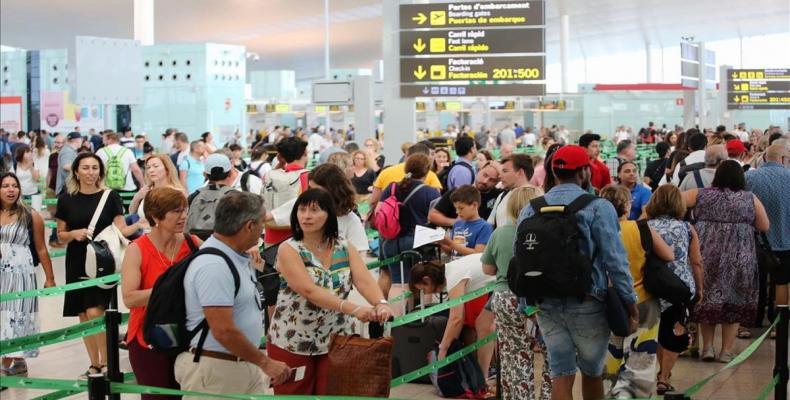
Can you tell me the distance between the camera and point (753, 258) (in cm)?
849

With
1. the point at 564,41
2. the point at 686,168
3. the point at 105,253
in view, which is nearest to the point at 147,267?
the point at 105,253

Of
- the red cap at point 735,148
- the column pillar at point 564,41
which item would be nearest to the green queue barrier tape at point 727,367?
the red cap at point 735,148

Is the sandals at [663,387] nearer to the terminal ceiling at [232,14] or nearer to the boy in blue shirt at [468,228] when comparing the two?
the boy in blue shirt at [468,228]

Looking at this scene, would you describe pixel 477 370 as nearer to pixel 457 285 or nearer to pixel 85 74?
pixel 457 285

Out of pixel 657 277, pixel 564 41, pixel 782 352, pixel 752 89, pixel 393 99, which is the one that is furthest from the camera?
pixel 564 41

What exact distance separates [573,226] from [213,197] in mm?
3375

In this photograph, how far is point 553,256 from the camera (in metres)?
5.02

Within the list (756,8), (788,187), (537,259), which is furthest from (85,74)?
(756,8)

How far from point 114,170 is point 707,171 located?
7.30 metres

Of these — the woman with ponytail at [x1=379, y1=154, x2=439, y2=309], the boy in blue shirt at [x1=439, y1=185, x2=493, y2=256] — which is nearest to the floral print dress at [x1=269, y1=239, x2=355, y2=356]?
the boy in blue shirt at [x1=439, y1=185, x2=493, y2=256]

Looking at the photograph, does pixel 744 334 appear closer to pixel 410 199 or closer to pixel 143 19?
pixel 410 199

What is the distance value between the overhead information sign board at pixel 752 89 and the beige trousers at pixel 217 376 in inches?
1071

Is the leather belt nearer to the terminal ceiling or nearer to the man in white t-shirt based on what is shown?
the man in white t-shirt

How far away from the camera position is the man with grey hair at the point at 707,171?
9266mm
